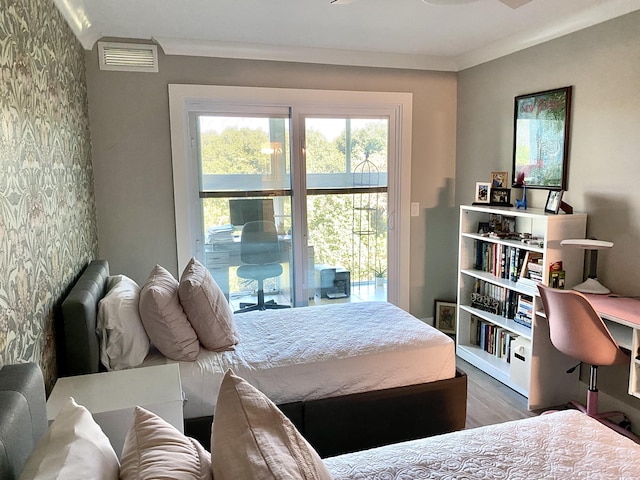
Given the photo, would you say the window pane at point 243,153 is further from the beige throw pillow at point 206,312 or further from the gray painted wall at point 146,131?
the beige throw pillow at point 206,312

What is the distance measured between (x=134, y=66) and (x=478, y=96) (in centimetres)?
278

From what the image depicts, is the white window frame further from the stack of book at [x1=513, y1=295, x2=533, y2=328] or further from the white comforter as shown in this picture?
the white comforter

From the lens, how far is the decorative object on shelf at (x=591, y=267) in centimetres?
276

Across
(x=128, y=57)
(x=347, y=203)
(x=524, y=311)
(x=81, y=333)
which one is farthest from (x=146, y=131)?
(x=524, y=311)

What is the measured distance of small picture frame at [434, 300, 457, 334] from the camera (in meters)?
4.45

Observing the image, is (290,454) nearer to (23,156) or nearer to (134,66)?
(23,156)

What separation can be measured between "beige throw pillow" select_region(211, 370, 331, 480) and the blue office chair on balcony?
2.80 meters

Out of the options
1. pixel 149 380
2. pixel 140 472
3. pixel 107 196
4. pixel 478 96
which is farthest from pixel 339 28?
pixel 140 472

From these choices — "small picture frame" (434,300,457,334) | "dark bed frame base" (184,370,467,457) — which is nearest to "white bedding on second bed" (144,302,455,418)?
"dark bed frame base" (184,370,467,457)

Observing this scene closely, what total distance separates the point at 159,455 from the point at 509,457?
1125 millimetres

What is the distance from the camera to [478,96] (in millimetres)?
4051

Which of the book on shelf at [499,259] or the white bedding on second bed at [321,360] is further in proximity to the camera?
the book on shelf at [499,259]

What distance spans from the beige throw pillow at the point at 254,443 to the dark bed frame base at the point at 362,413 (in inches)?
45.6

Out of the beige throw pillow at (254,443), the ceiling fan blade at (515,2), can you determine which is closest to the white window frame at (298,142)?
the ceiling fan blade at (515,2)
